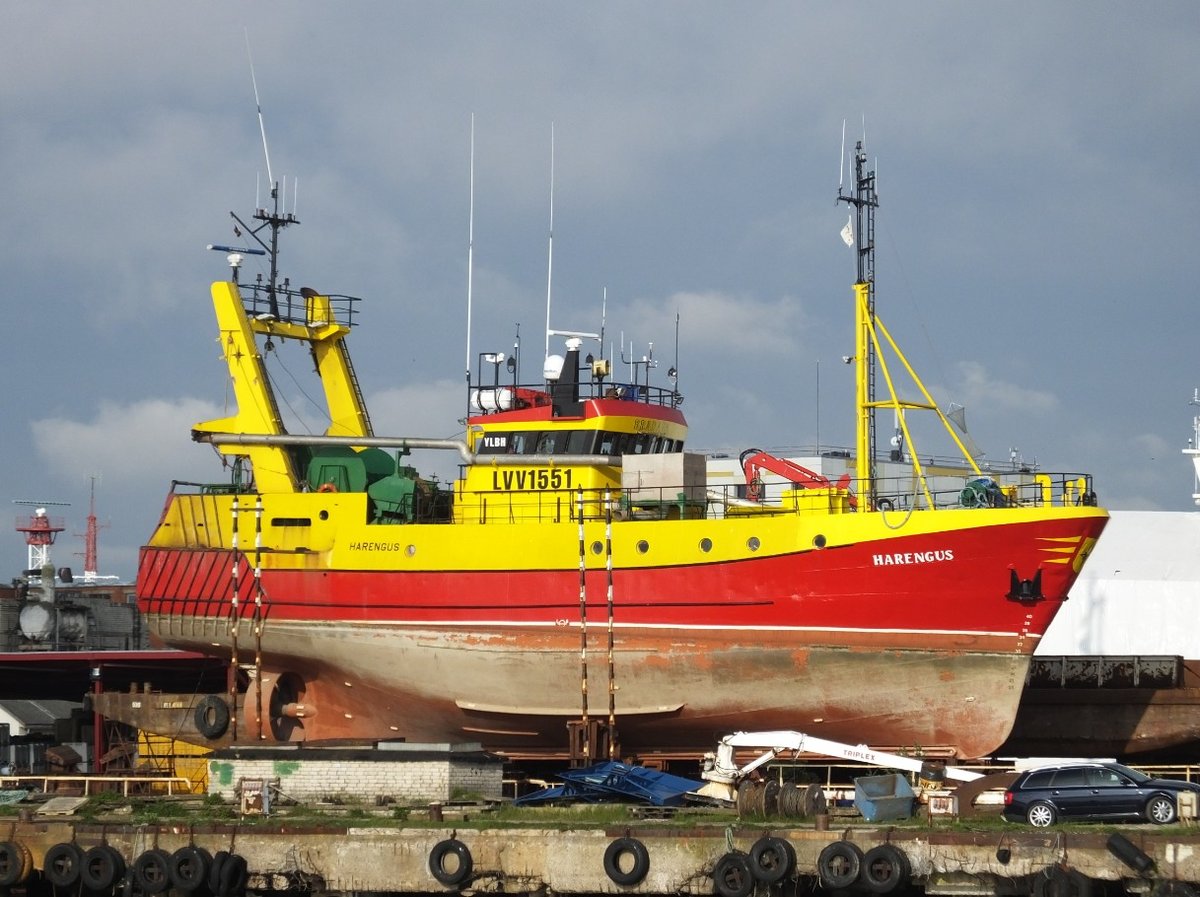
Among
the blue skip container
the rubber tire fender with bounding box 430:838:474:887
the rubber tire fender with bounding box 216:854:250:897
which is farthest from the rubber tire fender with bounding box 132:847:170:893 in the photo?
the blue skip container

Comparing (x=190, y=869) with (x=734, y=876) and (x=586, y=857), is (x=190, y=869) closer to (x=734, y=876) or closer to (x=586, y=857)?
(x=586, y=857)

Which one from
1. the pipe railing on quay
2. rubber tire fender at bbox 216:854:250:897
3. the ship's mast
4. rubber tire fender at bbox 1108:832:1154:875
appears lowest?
rubber tire fender at bbox 216:854:250:897

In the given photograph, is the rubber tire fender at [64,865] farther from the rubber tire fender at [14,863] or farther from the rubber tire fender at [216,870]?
the rubber tire fender at [216,870]

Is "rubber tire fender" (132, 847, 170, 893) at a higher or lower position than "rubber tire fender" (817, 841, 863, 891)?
lower

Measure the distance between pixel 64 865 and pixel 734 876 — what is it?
33.2 ft

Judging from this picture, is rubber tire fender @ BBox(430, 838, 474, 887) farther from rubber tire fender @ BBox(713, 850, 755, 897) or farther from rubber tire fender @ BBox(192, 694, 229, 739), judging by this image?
rubber tire fender @ BBox(192, 694, 229, 739)

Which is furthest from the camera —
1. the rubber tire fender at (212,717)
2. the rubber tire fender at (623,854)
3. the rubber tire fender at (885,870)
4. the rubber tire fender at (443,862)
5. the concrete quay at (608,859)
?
the rubber tire fender at (212,717)

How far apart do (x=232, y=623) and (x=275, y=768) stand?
8.74 meters

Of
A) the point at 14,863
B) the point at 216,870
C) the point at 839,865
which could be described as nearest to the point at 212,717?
the point at 14,863

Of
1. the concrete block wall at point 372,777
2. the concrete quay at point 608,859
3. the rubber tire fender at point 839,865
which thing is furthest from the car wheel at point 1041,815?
the concrete block wall at point 372,777

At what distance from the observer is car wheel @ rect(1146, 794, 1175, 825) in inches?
919

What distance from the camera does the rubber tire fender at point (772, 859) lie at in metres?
22.2

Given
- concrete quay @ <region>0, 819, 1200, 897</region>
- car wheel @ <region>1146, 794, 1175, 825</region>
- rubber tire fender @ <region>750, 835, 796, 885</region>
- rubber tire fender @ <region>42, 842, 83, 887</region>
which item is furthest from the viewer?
rubber tire fender @ <region>42, 842, 83, 887</region>

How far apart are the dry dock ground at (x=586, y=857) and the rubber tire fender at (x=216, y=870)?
2cm
